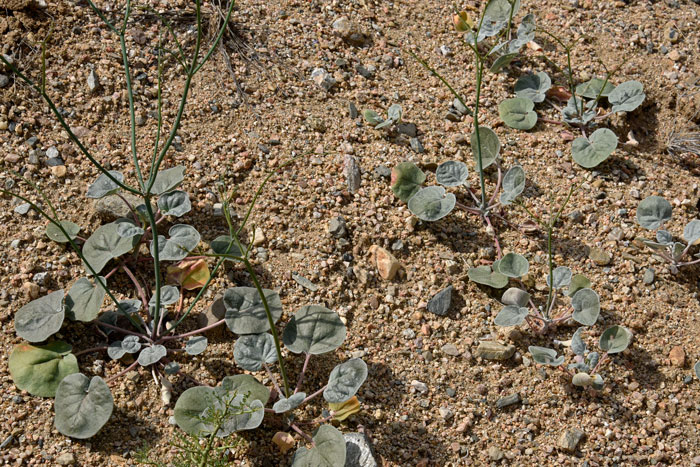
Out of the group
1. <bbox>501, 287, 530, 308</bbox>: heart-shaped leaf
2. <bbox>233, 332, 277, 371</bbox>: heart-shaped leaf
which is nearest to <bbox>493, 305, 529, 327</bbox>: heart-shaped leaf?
<bbox>501, 287, 530, 308</bbox>: heart-shaped leaf

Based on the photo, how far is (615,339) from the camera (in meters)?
2.24

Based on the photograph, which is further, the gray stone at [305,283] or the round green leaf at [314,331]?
the gray stone at [305,283]

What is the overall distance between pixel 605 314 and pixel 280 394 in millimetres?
1180

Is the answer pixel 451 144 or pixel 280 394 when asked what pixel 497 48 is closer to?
pixel 451 144

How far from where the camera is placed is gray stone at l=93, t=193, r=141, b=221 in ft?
7.84

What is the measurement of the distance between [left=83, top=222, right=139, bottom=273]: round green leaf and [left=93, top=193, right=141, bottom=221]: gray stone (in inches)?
4.3

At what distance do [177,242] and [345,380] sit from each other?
0.74m

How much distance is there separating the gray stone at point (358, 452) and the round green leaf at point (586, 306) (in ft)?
2.67

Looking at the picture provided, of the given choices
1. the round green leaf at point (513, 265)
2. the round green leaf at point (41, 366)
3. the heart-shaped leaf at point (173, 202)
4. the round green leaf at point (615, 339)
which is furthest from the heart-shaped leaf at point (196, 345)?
the round green leaf at point (615, 339)

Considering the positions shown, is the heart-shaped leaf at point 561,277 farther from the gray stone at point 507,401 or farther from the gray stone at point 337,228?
the gray stone at point 337,228

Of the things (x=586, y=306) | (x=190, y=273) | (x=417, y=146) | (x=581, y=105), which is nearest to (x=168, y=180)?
(x=190, y=273)

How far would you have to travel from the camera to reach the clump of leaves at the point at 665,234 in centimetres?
244

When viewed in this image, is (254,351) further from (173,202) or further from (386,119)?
(386,119)

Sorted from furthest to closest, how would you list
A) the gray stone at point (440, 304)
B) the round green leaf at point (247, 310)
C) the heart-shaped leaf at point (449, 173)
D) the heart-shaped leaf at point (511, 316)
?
the heart-shaped leaf at point (449, 173) → the gray stone at point (440, 304) → the heart-shaped leaf at point (511, 316) → the round green leaf at point (247, 310)
